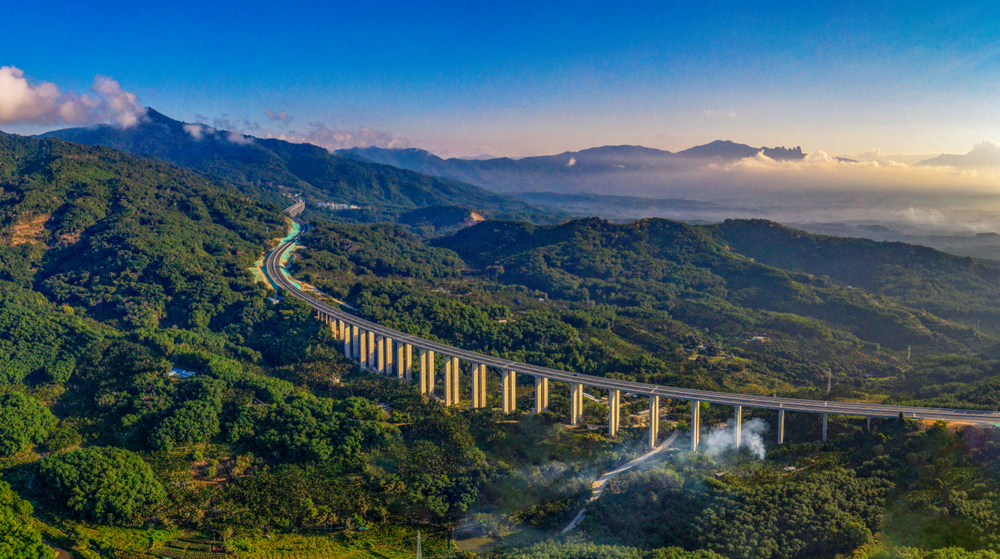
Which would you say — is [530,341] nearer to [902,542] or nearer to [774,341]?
[774,341]

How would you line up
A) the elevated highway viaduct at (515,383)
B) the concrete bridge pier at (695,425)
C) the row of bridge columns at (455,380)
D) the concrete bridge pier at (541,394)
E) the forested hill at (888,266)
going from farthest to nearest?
the forested hill at (888,266)
the concrete bridge pier at (541,394)
the row of bridge columns at (455,380)
the concrete bridge pier at (695,425)
the elevated highway viaduct at (515,383)

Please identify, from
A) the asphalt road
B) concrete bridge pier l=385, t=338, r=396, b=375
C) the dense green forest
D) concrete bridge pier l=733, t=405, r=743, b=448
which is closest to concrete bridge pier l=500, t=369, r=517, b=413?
the asphalt road

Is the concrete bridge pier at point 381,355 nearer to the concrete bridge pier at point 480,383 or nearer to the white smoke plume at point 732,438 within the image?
the concrete bridge pier at point 480,383

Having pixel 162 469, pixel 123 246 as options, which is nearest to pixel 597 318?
pixel 162 469

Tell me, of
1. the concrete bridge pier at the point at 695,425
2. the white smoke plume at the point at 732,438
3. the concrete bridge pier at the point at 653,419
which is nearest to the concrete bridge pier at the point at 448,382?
the concrete bridge pier at the point at 653,419

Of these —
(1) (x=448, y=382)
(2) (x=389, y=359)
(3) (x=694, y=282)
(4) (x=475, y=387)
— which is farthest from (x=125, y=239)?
(3) (x=694, y=282)

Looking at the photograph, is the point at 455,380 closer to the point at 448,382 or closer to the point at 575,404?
the point at 448,382

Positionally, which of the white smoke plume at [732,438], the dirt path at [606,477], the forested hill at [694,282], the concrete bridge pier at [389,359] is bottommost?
the dirt path at [606,477]
